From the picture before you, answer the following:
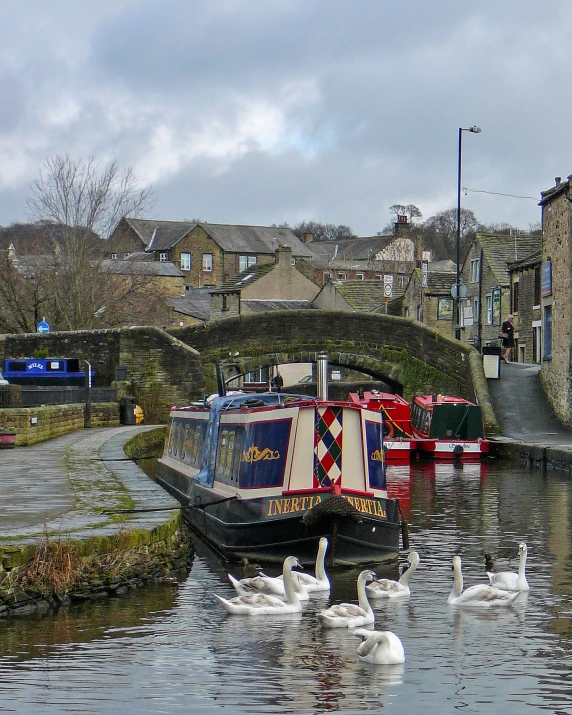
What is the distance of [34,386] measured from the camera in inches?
1415

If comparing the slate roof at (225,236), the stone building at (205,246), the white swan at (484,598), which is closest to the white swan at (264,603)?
the white swan at (484,598)

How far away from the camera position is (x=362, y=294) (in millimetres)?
66562

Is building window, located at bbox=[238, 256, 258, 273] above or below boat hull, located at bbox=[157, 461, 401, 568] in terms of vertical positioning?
above

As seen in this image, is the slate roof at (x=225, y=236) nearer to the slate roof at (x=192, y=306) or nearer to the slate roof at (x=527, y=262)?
the slate roof at (x=192, y=306)

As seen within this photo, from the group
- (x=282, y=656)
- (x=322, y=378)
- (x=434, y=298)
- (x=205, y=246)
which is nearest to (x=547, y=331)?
(x=322, y=378)

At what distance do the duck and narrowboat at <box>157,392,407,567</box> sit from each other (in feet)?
3.43

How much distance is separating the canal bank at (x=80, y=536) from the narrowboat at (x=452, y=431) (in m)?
14.3

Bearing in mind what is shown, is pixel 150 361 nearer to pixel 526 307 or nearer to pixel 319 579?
pixel 526 307

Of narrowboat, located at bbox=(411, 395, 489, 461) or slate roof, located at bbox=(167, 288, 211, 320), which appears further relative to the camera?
slate roof, located at bbox=(167, 288, 211, 320)

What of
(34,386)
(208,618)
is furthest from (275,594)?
(34,386)

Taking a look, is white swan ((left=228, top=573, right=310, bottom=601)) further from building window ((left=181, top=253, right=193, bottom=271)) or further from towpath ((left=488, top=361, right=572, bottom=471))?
building window ((left=181, top=253, right=193, bottom=271))

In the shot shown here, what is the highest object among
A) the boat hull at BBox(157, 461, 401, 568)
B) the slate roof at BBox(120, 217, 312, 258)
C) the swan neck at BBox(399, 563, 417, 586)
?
the slate roof at BBox(120, 217, 312, 258)

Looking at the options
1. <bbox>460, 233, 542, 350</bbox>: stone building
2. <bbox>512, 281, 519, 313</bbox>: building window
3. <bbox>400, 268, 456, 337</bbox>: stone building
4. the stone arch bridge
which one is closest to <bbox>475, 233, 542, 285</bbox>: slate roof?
<bbox>460, 233, 542, 350</bbox>: stone building

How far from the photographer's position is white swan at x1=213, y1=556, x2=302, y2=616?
1113cm
